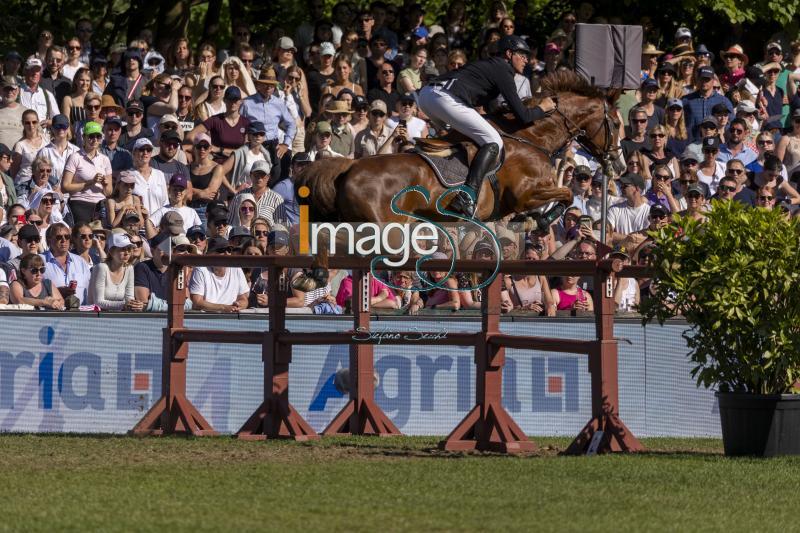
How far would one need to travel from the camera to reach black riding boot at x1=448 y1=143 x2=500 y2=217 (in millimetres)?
12602

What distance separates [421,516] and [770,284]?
3.61 meters

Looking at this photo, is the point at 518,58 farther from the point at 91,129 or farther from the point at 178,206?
the point at 91,129

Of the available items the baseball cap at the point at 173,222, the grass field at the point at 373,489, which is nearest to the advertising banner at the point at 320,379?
the baseball cap at the point at 173,222

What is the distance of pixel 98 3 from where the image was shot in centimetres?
2575

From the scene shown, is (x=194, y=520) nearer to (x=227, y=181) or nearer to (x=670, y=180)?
(x=227, y=181)

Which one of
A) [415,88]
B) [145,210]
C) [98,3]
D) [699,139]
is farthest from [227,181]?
[98,3]

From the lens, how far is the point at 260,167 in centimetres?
1647

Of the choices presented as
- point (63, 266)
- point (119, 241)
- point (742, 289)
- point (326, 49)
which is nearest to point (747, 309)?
point (742, 289)

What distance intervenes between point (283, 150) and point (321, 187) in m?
5.79

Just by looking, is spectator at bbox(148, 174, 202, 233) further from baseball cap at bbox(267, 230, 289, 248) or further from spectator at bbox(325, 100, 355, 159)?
baseball cap at bbox(267, 230, 289, 248)

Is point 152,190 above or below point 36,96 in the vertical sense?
below

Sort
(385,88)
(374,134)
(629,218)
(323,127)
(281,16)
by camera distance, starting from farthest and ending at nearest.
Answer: (281,16) < (385,88) < (374,134) < (323,127) < (629,218)

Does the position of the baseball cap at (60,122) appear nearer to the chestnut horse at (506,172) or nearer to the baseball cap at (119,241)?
the baseball cap at (119,241)

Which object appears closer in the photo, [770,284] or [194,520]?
[194,520]
